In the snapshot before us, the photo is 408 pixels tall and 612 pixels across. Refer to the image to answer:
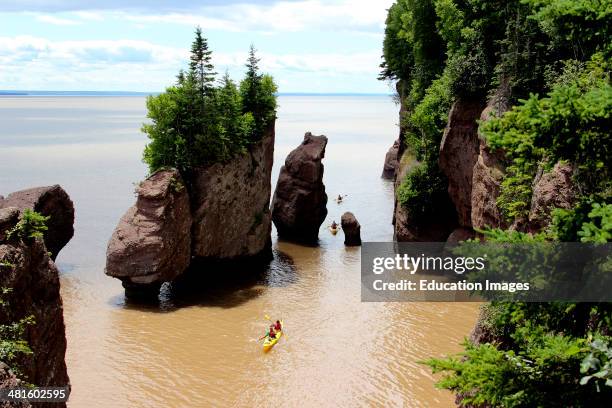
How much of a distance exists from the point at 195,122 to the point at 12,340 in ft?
70.6

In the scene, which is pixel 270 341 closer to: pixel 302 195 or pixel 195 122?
pixel 195 122

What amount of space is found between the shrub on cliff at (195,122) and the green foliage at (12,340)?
1978 cm

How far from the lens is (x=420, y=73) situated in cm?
3809

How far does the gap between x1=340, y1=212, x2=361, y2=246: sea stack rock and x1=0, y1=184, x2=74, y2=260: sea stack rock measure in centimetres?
1781

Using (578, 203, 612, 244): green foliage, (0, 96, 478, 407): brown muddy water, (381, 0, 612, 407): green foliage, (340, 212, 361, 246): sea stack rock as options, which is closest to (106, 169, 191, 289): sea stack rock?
(0, 96, 478, 407): brown muddy water

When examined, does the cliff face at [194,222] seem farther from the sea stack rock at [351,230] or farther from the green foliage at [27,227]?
the green foliage at [27,227]

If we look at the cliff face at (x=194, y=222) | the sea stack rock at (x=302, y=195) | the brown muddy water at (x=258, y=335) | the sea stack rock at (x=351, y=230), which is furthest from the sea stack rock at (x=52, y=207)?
the sea stack rock at (x=351, y=230)

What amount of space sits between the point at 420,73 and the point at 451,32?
6264 millimetres

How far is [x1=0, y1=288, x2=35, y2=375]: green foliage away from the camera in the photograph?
11023 millimetres

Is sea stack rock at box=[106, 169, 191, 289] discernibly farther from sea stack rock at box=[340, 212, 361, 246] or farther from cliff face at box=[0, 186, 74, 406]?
sea stack rock at box=[340, 212, 361, 246]

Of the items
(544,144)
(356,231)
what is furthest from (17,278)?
(356,231)

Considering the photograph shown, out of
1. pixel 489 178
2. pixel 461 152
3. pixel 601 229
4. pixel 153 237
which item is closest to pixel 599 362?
pixel 601 229

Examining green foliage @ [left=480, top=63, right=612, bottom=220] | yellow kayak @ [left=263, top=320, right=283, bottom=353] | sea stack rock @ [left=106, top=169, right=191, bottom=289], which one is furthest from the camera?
sea stack rock @ [left=106, top=169, right=191, bottom=289]

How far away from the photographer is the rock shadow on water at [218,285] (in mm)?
29797
